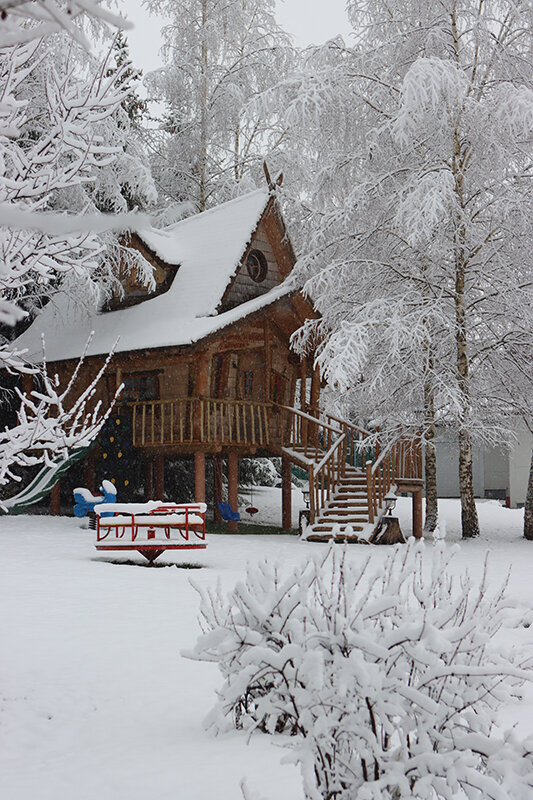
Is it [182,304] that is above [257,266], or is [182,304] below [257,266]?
below

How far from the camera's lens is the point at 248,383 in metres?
21.0

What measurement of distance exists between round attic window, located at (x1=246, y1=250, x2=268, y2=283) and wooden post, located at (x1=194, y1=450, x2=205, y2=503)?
4829 mm

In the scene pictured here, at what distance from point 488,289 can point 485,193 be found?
1.97m

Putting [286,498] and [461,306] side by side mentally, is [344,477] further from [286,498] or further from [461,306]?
[461,306]

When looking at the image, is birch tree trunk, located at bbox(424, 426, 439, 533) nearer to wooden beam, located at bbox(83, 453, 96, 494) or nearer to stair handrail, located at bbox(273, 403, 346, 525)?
stair handrail, located at bbox(273, 403, 346, 525)

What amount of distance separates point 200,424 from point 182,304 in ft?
10.8

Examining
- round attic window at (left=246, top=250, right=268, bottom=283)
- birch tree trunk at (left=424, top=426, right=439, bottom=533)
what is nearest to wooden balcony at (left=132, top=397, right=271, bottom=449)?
round attic window at (left=246, top=250, right=268, bottom=283)

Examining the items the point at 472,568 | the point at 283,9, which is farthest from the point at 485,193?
the point at 283,9

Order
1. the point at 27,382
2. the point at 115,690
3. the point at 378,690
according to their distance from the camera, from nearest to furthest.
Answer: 1. the point at 378,690
2. the point at 115,690
3. the point at 27,382

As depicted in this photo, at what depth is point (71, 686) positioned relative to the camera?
6164 millimetres

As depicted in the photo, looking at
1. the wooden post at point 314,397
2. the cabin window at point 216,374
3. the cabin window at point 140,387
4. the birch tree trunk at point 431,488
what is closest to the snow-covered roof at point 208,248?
the cabin window at point 216,374

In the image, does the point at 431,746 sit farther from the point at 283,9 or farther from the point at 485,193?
the point at 283,9

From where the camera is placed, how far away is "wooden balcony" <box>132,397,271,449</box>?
17406mm

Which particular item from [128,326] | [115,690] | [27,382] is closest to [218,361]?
[128,326]
